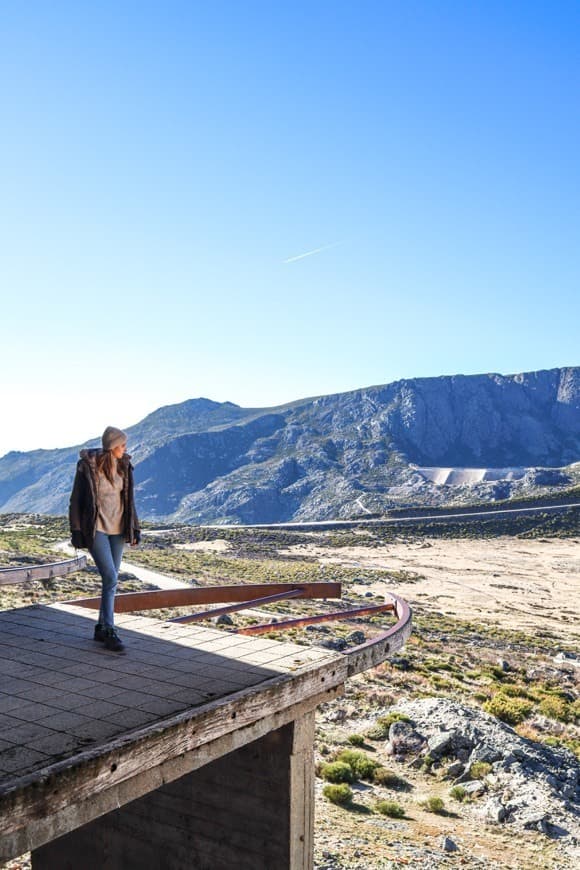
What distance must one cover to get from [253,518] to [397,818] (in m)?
162

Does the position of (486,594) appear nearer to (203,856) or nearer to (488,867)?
(488,867)

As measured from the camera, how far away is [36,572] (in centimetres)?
1035

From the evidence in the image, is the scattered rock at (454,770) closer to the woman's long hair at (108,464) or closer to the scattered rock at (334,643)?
the scattered rock at (334,643)

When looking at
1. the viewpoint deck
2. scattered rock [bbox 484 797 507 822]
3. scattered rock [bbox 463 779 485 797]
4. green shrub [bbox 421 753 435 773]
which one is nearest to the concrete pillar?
the viewpoint deck

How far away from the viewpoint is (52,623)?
766 cm

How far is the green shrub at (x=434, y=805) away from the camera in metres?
10.9

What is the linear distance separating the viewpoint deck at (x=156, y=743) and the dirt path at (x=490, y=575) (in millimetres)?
31234

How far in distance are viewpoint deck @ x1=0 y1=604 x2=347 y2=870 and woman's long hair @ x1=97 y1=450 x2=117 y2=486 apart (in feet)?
5.33

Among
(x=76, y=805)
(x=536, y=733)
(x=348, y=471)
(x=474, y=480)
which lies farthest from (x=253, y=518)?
(x=76, y=805)

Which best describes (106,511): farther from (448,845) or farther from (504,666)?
(504,666)

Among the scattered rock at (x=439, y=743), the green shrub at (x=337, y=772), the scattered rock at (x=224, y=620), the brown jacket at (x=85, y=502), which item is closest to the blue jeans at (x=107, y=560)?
the brown jacket at (x=85, y=502)

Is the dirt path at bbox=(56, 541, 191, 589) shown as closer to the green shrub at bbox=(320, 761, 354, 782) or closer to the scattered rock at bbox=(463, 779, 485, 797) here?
the green shrub at bbox=(320, 761, 354, 782)

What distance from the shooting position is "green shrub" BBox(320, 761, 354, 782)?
1158 cm

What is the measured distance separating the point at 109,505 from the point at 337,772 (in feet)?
25.1
